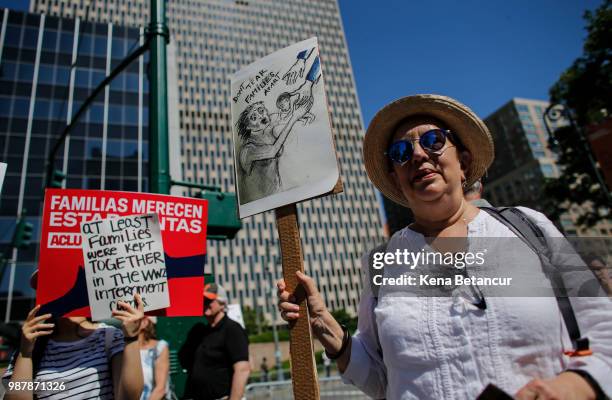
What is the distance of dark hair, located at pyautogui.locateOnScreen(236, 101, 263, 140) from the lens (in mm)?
2020

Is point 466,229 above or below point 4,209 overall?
below

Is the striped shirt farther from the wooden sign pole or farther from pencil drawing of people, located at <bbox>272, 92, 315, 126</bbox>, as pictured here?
pencil drawing of people, located at <bbox>272, 92, 315, 126</bbox>

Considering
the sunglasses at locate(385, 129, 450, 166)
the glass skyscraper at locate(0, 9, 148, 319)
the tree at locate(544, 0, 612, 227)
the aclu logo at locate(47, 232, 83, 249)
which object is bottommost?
the sunglasses at locate(385, 129, 450, 166)

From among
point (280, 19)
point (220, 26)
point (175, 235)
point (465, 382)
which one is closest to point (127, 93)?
point (175, 235)

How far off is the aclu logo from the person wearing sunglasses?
1.63 m

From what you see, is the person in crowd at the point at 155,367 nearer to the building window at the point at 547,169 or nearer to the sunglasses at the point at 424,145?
the sunglasses at the point at 424,145

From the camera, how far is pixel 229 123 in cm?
8519

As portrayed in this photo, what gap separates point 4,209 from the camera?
992 inches

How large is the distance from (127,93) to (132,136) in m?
3.33

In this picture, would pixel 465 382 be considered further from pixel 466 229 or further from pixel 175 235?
pixel 175 235

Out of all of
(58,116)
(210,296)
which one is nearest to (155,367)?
(210,296)

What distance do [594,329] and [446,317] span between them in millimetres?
412

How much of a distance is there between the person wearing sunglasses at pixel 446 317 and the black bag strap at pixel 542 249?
0.07 feet

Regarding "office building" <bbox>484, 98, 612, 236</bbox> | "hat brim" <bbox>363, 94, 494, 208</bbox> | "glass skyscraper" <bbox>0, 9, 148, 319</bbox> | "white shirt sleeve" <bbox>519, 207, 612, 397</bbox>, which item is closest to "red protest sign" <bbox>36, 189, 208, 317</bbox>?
"hat brim" <bbox>363, 94, 494, 208</bbox>
